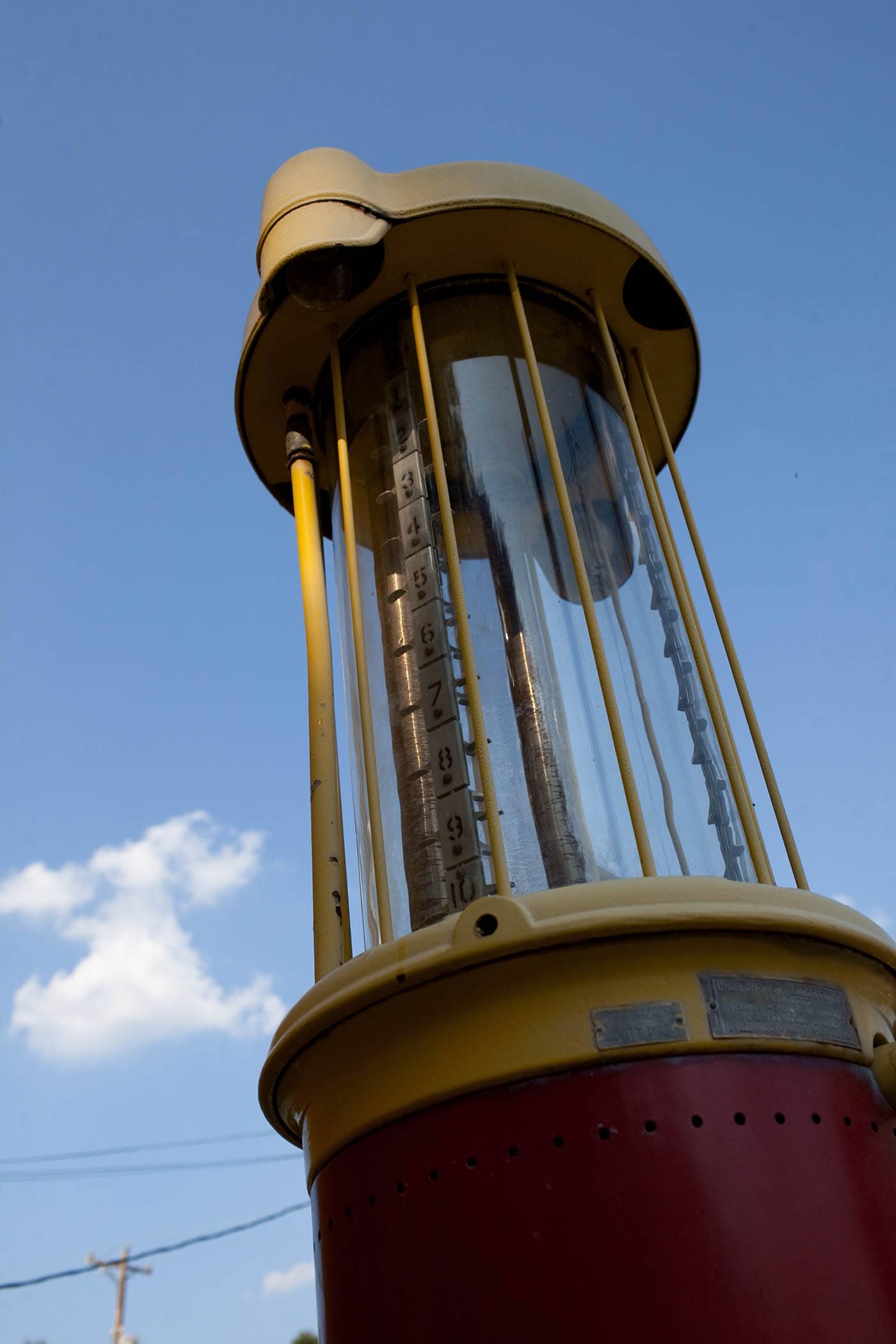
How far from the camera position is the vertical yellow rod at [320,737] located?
1.98m

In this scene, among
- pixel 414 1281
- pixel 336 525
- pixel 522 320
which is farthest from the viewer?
pixel 336 525

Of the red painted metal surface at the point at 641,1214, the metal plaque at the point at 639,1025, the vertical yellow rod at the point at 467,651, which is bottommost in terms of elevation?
the red painted metal surface at the point at 641,1214

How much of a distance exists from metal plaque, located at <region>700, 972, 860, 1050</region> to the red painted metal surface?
35 mm

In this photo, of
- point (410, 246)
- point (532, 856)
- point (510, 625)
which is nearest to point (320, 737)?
point (510, 625)

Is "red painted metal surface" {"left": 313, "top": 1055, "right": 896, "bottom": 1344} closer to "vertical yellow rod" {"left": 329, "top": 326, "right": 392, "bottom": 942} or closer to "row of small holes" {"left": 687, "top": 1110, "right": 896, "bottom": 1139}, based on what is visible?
"row of small holes" {"left": 687, "top": 1110, "right": 896, "bottom": 1139}

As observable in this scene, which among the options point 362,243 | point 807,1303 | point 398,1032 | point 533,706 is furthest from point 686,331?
point 807,1303

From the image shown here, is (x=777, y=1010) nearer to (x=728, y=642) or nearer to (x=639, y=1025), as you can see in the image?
(x=639, y=1025)

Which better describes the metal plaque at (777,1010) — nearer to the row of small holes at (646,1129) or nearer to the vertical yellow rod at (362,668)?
the row of small holes at (646,1129)

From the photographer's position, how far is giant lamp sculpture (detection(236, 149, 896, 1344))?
141cm

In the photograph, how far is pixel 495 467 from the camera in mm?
2264

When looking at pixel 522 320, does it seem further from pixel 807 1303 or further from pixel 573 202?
pixel 807 1303

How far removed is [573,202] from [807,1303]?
1883 millimetres

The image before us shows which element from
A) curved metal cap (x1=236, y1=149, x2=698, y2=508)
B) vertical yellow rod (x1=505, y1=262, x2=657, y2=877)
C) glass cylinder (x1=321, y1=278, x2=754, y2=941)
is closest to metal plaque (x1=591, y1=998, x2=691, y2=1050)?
vertical yellow rod (x1=505, y1=262, x2=657, y2=877)

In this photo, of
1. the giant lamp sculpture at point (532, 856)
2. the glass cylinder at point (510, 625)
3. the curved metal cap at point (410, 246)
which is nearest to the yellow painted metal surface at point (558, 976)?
the giant lamp sculpture at point (532, 856)
